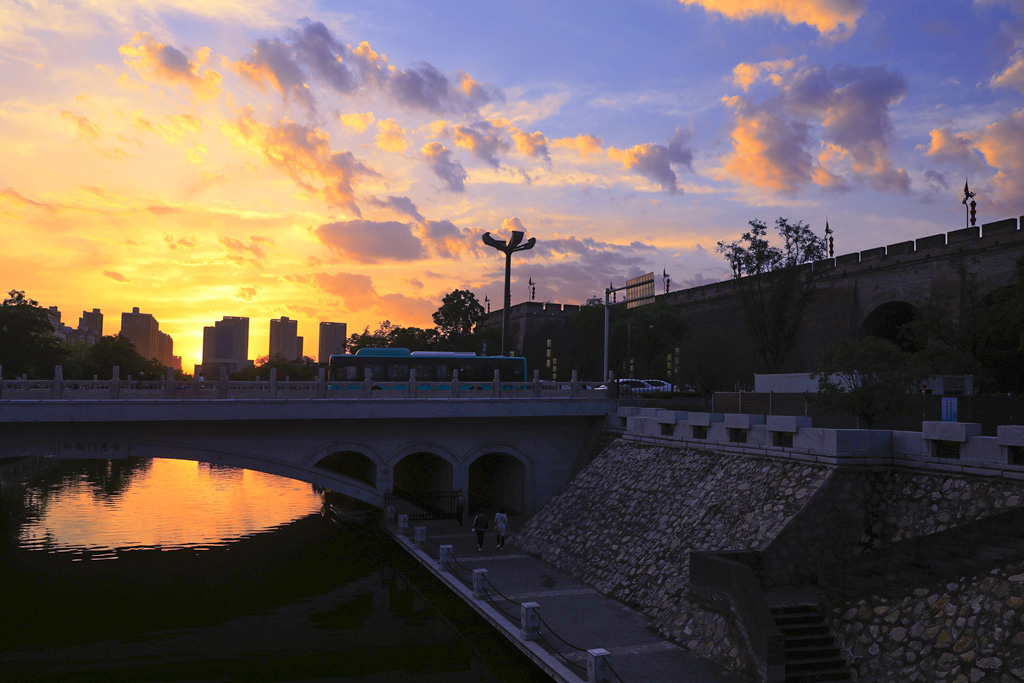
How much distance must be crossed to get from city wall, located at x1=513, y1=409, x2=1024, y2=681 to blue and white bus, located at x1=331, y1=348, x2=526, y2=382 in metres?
12.6

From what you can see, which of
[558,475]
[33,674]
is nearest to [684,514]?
[558,475]

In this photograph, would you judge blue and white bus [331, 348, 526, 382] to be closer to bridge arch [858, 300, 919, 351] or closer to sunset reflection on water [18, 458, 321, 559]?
sunset reflection on water [18, 458, 321, 559]

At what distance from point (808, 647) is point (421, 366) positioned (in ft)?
80.6

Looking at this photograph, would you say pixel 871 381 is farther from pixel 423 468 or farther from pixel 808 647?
pixel 423 468

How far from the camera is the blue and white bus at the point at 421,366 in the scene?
1371 inches

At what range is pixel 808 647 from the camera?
45.3 ft

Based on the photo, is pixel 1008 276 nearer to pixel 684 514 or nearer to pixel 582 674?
pixel 684 514

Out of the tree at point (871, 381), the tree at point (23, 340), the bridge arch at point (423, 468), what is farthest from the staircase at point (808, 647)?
the tree at point (23, 340)

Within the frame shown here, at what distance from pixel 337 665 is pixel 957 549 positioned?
1348 centimetres

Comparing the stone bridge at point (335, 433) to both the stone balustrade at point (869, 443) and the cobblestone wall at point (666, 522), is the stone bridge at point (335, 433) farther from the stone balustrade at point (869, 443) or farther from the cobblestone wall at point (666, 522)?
the stone balustrade at point (869, 443)

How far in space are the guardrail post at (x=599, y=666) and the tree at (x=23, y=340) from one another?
182 ft

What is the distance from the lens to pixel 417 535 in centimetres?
2598

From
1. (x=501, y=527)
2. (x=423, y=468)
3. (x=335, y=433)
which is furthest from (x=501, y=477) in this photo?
(x=335, y=433)

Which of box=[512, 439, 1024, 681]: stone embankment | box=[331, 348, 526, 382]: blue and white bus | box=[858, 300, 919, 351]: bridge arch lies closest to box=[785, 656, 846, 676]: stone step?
box=[512, 439, 1024, 681]: stone embankment
